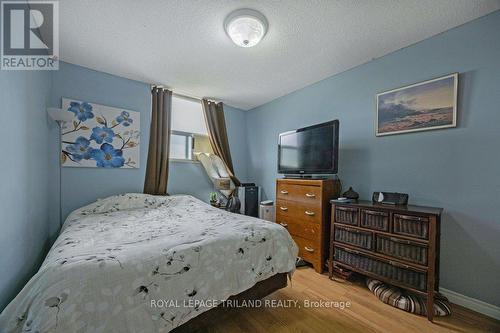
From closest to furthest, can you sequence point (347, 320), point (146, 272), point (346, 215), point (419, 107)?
point (146, 272) → point (347, 320) → point (419, 107) → point (346, 215)

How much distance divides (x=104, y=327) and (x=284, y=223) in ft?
7.01

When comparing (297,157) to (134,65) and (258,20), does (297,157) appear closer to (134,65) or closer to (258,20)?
(258,20)

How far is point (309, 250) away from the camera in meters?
2.31

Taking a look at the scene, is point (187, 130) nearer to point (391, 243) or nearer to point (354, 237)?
point (354, 237)

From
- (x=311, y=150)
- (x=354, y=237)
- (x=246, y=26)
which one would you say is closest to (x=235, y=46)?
(x=246, y=26)

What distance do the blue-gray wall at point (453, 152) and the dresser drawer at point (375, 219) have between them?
0.48 m

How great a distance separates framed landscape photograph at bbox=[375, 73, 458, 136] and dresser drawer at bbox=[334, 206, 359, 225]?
0.96m

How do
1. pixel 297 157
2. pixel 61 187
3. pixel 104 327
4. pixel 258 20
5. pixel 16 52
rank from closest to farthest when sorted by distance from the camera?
pixel 104 327 < pixel 16 52 < pixel 258 20 < pixel 61 187 < pixel 297 157

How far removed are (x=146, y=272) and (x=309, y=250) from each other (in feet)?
6.22

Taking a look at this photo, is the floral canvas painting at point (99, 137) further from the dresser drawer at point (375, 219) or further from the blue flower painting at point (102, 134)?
the dresser drawer at point (375, 219)

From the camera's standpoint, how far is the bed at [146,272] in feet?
2.68

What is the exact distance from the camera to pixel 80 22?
5.46 ft

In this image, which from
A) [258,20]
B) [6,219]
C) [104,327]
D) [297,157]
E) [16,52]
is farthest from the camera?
[297,157]

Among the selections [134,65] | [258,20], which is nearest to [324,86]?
[258,20]
